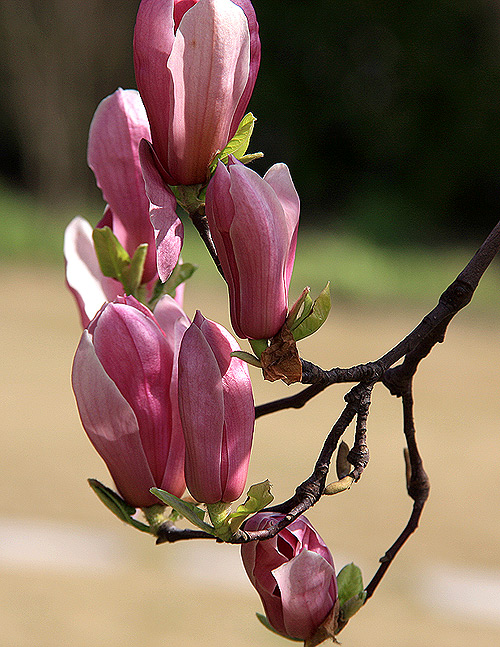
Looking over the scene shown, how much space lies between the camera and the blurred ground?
2.40m

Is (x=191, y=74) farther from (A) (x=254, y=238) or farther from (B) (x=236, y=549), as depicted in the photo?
(B) (x=236, y=549)

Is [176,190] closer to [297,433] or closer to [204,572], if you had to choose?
[204,572]

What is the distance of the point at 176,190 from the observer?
0.38m

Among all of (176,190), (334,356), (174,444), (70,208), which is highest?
(176,190)

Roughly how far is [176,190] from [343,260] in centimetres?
545

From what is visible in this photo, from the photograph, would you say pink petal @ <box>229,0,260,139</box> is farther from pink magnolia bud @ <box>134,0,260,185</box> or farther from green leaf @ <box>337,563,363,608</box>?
green leaf @ <box>337,563,363,608</box>

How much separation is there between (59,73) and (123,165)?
7.75 metres

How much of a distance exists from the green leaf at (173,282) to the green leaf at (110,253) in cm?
2

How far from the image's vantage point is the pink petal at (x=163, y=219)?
365mm

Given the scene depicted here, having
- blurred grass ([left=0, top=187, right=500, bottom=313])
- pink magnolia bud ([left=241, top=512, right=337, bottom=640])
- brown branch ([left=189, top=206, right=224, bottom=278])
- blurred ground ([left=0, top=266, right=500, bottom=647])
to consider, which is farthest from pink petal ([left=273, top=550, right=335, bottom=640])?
blurred grass ([left=0, top=187, right=500, bottom=313])

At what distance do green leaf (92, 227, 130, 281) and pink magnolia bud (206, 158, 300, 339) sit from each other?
0.12 metres

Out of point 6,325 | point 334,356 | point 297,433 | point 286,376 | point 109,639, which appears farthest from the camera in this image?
point 6,325

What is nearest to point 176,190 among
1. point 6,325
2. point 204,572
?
point 204,572

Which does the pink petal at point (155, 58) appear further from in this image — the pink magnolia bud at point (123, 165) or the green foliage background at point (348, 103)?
the green foliage background at point (348, 103)
